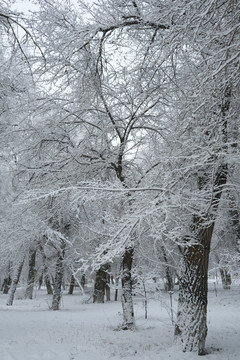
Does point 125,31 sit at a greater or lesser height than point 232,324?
greater

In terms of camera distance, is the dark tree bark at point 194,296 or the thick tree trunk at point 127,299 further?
the thick tree trunk at point 127,299

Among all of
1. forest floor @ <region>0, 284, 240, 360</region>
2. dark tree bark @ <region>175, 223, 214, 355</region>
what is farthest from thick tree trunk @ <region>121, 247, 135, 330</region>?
dark tree bark @ <region>175, 223, 214, 355</region>

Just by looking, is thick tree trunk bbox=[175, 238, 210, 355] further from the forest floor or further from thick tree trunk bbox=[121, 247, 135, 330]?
thick tree trunk bbox=[121, 247, 135, 330]

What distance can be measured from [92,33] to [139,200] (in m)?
2.83

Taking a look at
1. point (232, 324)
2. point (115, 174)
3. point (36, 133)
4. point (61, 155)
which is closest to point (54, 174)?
point (61, 155)

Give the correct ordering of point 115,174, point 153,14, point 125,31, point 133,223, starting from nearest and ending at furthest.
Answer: point 153,14
point 133,223
point 125,31
point 115,174

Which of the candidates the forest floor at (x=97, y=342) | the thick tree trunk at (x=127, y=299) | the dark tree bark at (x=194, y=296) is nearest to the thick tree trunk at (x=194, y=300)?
the dark tree bark at (x=194, y=296)

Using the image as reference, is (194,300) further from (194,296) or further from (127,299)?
(127,299)

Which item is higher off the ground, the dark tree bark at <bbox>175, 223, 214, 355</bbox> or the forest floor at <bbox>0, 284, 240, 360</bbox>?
the dark tree bark at <bbox>175, 223, 214, 355</bbox>

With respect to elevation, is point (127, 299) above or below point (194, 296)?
below

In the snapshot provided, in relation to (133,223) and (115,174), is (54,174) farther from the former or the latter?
(133,223)

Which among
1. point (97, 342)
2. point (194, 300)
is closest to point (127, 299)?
point (97, 342)

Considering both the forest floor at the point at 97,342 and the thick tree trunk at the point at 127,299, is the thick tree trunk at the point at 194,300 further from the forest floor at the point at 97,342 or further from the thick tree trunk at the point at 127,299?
the thick tree trunk at the point at 127,299

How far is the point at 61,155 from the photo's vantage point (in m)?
8.25
